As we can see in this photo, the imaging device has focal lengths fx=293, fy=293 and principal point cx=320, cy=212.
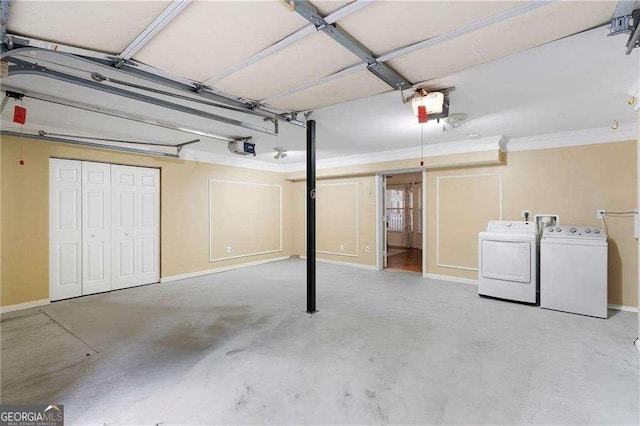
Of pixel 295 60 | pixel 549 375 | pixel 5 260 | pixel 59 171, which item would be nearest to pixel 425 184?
pixel 549 375

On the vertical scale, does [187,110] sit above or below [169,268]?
above

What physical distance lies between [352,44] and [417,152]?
4037 mm

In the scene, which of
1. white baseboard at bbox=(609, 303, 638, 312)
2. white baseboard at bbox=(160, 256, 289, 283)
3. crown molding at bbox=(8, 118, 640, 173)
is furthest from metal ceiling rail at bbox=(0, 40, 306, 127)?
white baseboard at bbox=(609, 303, 638, 312)

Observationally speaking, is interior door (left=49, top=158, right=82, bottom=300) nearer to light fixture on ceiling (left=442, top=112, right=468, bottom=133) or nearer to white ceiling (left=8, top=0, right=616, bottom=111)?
white ceiling (left=8, top=0, right=616, bottom=111)

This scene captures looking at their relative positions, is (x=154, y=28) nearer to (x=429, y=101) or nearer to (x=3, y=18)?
(x=3, y=18)

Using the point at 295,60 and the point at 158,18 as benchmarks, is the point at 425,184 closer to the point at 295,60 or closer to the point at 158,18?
the point at 295,60

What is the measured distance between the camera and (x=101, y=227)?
14.9 feet

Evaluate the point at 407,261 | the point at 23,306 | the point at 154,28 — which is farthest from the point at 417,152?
the point at 23,306

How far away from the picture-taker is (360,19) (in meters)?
1.50

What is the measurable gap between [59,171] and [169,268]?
7.17 ft

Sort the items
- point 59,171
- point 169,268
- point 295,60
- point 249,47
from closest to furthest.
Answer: point 249,47 → point 295,60 → point 59,171 → point 169,268

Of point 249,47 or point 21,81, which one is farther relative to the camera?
point 21,81

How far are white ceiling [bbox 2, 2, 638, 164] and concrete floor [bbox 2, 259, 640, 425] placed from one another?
2.24m

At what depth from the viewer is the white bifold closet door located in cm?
417
